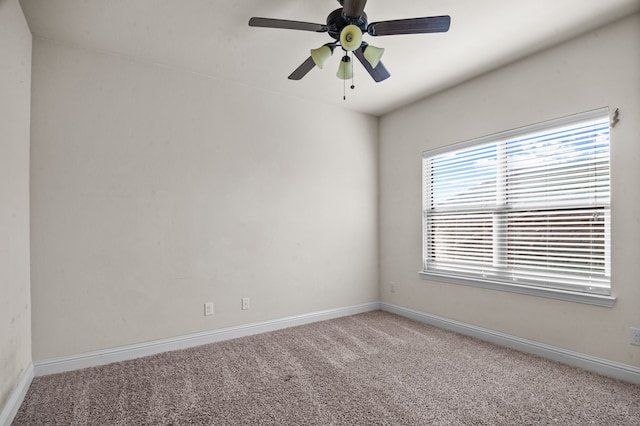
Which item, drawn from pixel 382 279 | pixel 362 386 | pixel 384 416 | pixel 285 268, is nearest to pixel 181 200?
pixel 285 268

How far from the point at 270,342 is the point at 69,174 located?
2209mm

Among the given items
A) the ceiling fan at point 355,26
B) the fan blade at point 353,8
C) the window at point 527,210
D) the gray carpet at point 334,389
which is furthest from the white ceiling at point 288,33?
the gray carpet at point 334,389

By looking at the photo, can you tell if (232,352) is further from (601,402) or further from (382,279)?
(601,402)

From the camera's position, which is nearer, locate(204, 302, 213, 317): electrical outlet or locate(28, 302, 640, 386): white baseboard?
locate(28, 302, 640, 386): white baseboard

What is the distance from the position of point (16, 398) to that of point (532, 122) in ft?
13.8

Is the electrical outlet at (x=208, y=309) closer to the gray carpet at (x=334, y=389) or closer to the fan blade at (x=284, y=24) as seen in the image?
the gray carpet at (x=334, y=389)

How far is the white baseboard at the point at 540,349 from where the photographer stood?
92.0 inches

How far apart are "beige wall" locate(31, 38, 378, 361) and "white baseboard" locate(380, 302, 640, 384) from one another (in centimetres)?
105

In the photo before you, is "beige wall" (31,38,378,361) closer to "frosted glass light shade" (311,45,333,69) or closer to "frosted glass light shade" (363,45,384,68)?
"frosted glass light shade" (311,45,333,69)

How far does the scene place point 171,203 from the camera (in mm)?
2965

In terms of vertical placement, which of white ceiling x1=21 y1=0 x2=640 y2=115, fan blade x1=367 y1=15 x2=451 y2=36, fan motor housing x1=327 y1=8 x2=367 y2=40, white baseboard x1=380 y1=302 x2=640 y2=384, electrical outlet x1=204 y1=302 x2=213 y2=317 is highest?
white ceiling x1=21 y1=0 x2=640 y2=115

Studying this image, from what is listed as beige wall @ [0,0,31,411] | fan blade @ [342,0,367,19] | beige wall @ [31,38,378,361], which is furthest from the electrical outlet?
fan blade @ [342,0,367,19]

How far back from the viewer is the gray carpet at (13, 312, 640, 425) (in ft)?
6.30

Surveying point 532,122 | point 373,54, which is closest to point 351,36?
point 373,54
